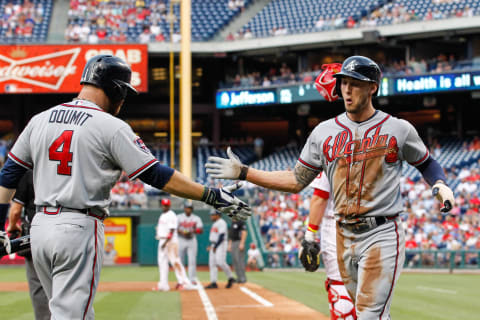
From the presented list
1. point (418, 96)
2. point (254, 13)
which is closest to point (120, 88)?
point (418, 96)

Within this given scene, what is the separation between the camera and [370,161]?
16.6 ft

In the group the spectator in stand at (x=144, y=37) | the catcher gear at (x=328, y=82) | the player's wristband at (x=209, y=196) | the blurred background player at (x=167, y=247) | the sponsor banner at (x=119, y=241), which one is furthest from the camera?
the spectator in stand at (x=144, y=37)

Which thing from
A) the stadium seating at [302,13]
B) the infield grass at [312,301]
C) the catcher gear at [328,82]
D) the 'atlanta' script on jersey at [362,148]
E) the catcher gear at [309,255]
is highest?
the stadium seating at [302,13]

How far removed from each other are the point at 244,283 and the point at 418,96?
17.0 metres

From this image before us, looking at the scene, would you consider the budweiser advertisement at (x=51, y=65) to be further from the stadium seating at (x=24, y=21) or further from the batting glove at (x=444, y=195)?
the batting glove at (x=444, y=195)

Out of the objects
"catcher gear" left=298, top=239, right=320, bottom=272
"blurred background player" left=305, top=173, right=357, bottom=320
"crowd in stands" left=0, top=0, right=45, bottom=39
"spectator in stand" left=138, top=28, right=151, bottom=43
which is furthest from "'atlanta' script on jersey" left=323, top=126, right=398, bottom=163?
"crowd in stands" left=0, top=0, right=45, bottom=39

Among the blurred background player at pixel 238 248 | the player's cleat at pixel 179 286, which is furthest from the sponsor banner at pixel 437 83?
the player's cleat at pixel 179 286

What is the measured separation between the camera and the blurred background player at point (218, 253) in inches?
620

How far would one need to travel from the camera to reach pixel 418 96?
30.9m

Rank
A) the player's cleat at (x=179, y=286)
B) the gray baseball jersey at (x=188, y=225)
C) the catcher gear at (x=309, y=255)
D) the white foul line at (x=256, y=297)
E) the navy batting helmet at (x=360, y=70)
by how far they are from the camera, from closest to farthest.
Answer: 1. the navy batting helmet at (x=360, y=70)
2. the catcher gear at (x=309, y=255)
3. the white foul line at (x=256, y=297)
4. the player's cleat at (x=179, y=286)
5. the gray baseball jersey at (x=188, y=225)

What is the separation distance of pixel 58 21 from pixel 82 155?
33408mm

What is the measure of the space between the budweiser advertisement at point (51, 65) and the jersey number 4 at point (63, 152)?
2811 cm

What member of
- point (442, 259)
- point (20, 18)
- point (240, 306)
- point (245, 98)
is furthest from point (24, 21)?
point (240, 306)

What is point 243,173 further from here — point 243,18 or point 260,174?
point 243,18
